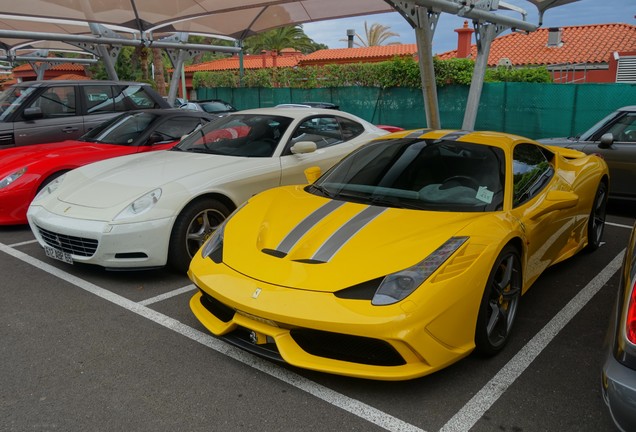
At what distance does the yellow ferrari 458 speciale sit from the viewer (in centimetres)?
258

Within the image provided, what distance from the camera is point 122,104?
8.73m

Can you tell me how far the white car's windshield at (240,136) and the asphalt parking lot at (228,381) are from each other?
187 centimetres

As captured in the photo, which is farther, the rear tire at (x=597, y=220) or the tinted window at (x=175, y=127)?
the tinted window at (x=175, y=127)

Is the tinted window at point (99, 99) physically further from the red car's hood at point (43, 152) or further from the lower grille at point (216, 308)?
the lower grille at point (216, 308)

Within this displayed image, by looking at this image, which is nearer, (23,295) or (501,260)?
(501,260)

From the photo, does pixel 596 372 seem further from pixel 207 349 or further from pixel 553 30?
pixel 553 30

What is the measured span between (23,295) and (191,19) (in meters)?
9.95

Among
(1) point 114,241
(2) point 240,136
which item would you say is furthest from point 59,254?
(2) point 240,136

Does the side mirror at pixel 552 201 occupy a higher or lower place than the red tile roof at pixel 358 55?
lower

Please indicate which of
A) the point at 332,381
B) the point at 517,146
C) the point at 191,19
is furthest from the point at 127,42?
the point at 332,381

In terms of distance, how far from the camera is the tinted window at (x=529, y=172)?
3.62 metres

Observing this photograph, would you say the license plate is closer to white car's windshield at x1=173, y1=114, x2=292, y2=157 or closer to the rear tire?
white car's windshield at x1=173, y1=114, x2=292, y2=157

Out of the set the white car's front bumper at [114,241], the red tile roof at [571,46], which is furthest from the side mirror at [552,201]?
the red tile roof at [571,46]

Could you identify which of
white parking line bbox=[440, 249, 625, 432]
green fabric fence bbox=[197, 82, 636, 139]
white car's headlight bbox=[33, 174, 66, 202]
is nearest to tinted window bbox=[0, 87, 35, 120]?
white car's headlight bbox=[33, 174, 66, 202]
